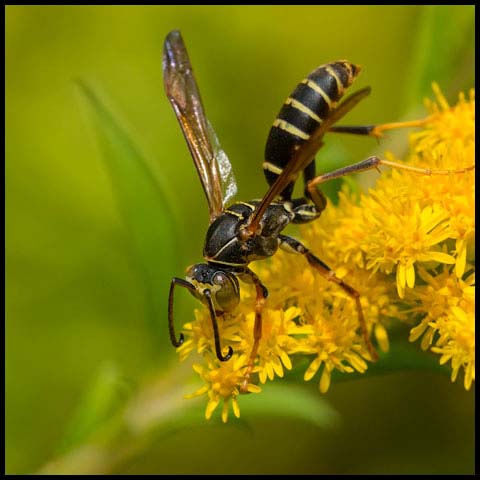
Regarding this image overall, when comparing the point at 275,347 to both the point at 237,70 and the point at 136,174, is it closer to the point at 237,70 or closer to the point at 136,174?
the point at 136,174

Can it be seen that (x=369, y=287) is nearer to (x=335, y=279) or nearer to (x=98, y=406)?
(x=335, y=279)

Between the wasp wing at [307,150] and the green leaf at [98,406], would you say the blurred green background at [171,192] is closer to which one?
the green leaf at [98,406]

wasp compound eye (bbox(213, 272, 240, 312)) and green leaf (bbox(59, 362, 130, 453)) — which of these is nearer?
wasp compound eye (bbox(213, 272, 240, 312))

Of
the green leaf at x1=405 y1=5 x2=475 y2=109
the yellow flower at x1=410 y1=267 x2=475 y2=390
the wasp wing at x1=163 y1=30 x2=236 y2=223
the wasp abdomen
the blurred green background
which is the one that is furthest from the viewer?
the blurred green background

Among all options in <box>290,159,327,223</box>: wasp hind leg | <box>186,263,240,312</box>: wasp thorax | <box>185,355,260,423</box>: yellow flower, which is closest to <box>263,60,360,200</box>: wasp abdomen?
<box>290,159,327,223</box>: wasp hind leg

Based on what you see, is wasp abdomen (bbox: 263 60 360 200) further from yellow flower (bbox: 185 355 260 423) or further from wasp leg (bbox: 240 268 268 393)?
yellow flower (bbox: 185 355 260 423)

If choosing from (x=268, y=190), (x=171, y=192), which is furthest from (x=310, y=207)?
(x=171, y=192)
